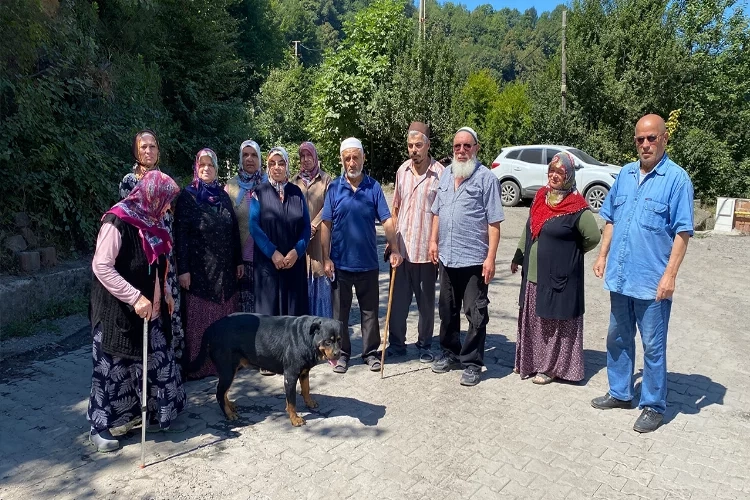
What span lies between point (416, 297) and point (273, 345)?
1.79 m

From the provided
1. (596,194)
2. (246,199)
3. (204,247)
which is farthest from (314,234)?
(596,194)

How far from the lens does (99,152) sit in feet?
24.7

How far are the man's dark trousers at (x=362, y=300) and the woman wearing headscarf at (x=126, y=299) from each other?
1654mm

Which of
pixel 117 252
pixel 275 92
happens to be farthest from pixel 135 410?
pixel 275 92

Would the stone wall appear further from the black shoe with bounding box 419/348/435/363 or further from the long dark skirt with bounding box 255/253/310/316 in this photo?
the black shoe with bounding box 419/348/435/363

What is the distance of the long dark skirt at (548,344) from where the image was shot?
4.86 meters

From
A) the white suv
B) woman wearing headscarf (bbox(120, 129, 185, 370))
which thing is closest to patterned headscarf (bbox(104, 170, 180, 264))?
woman wearing headscarf (bbox(120, 129, 185, 370))

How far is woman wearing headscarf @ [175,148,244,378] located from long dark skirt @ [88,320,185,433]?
738mm

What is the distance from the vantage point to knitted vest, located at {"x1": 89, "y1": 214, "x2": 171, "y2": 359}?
3596 mm

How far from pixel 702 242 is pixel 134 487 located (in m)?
12.3

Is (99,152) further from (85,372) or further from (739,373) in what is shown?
(739,373)

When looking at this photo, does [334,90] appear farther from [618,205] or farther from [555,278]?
[618,205]

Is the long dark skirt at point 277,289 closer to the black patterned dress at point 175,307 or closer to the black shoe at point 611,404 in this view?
the black patterned dress at point 175,307

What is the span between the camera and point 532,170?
52.6 ft
